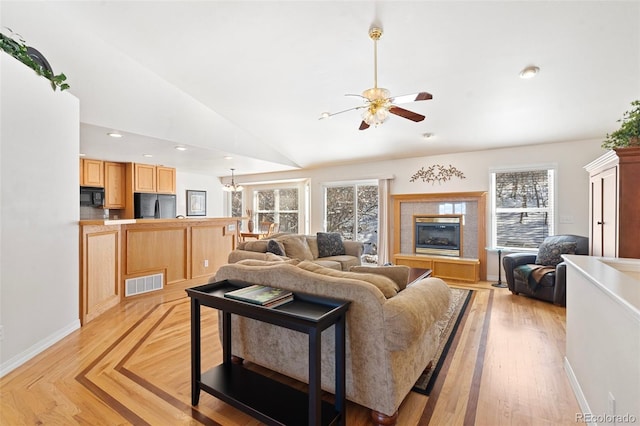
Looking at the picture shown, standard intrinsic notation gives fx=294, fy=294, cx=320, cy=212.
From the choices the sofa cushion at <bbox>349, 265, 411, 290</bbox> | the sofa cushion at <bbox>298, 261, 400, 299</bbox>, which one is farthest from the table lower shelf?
the sofa cushion at <bbox>349, 265, 411, 290</bbox>

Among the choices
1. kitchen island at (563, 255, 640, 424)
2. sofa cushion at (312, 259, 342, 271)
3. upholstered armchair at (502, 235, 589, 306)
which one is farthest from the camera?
sofa cushion at (312, 259, 342, 271)

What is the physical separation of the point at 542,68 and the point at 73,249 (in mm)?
5239

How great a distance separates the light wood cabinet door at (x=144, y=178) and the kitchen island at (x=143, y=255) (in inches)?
90.1

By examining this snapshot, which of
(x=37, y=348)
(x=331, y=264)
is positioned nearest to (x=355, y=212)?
(x=331, y=264)

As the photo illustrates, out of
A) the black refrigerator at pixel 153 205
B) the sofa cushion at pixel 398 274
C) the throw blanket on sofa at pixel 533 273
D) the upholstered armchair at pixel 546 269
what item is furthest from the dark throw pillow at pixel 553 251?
the black refrigerator at pixel 153 205

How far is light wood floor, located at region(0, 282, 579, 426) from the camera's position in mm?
1753

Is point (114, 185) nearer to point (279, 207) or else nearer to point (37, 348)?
point (279, 207)

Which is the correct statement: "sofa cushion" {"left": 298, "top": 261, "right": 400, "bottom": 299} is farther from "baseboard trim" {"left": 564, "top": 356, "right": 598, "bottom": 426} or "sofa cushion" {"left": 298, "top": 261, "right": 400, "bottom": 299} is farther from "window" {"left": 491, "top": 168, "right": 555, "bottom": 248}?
"window" {"left": 491, "top": 168, "right": 555, "bottom": 248}

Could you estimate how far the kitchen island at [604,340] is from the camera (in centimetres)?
118

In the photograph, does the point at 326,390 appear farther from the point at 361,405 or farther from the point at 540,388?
the point at 540,388

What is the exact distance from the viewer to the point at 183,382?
2.12m

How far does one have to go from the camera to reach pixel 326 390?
183 cm

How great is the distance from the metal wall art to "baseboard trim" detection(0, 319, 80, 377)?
5619mm

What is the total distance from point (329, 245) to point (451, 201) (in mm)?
2451
